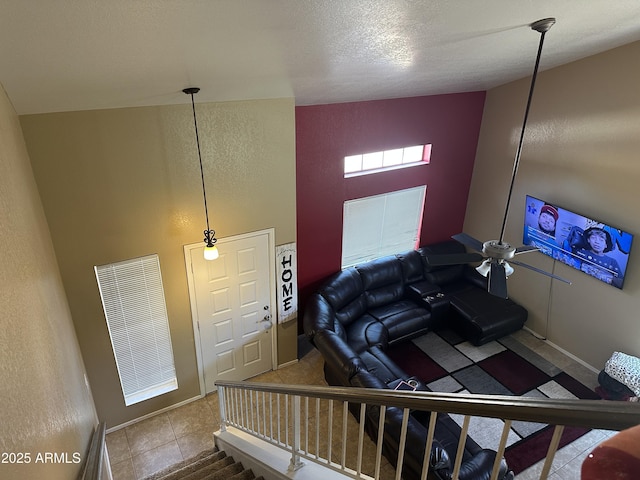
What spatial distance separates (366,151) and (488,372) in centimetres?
333

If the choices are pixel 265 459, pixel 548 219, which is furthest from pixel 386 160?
pixel 265 459

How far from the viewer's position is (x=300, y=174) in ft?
17.9

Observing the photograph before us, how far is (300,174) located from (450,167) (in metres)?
2.65

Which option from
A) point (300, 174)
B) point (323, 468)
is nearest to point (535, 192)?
point (300, 174)

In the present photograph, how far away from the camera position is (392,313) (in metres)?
6.15

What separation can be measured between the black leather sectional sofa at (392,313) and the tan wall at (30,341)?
2.55 meters

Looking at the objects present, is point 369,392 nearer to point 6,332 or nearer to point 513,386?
point 6,332

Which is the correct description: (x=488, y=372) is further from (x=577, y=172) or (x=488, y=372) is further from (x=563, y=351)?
(x=577, y=172)

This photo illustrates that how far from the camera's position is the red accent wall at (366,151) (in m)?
5.47

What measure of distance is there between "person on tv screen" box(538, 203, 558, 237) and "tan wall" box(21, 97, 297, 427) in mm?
3435

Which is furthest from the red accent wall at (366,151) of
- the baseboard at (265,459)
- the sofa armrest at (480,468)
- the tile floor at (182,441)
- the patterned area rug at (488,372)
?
the sofa armrest at (480,468)

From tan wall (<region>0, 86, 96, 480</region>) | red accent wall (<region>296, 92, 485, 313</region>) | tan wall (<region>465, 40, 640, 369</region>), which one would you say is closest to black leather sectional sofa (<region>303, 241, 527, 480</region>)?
red accent wall (<region>296, 92, 485, 313</region>)

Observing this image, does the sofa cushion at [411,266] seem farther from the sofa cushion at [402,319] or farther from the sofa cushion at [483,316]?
the sofa cushion at [483,316]

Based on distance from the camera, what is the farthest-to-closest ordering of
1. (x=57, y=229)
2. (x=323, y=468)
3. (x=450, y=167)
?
(x=450, y=167) < (x=57, y=229) < (x=323, y=468)
